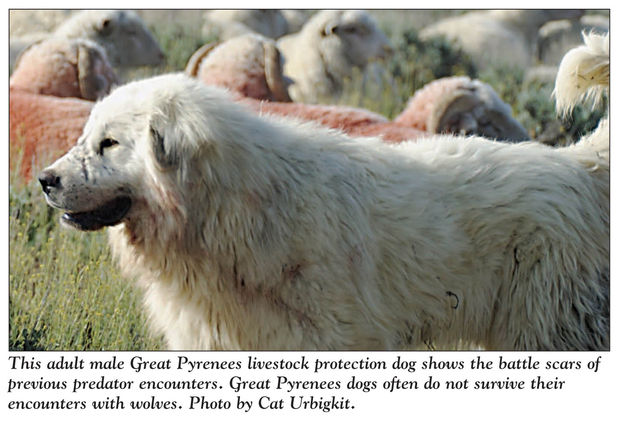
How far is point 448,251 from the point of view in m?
4.72

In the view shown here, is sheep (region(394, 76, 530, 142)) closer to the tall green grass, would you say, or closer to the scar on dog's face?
the tall green grass

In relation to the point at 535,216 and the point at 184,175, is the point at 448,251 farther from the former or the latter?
the point at 184,175

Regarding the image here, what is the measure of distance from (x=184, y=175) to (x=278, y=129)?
0.67 metres

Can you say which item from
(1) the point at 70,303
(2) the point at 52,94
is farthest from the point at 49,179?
(2) the point at 52,94

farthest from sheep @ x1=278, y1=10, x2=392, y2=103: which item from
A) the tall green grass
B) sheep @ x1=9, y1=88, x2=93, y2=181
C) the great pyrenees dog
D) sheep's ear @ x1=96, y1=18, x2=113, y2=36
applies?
the great pyrenees dog

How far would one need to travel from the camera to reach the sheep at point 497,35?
17953mm

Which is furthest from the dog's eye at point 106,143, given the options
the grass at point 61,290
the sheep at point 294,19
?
the sheep at point 294,19

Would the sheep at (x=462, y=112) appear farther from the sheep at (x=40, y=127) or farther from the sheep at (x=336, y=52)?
the sheep at (x=336, y=52)

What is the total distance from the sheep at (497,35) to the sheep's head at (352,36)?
463 centimetres

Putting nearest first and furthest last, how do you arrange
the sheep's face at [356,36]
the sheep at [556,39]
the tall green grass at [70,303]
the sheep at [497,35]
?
the tall green grass at [70,303]
the sheep's face at [356,36]
the sheep at [497,35]
the sheep at [556,39]

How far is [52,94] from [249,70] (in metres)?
2.09

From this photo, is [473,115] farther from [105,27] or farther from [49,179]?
[105,27]

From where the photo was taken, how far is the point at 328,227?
4492mm
